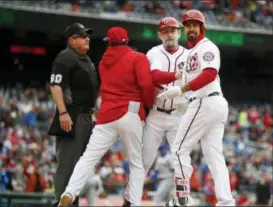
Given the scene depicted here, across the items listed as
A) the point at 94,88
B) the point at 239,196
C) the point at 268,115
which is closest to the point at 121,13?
the point at 268,115

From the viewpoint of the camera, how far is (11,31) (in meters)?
24.5

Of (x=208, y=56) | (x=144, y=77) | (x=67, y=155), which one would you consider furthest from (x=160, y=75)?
(x=67, y=155)

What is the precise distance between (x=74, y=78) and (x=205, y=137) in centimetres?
136

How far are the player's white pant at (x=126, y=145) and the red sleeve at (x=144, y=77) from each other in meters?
0.23

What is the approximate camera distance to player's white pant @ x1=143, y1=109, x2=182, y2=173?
664 cm

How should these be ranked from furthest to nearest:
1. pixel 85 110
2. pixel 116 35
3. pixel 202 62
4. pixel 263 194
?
pixel 263 194, pixel 85 110, pixel 116 35, pixel 202 62

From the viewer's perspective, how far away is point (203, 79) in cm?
588

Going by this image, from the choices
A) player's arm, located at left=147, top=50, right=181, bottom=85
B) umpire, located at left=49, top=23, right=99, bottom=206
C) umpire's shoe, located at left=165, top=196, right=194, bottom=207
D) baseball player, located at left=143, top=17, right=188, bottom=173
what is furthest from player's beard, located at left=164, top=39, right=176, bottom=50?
umpire's shoe, located at left=165, top=196, right=194, bottom=207

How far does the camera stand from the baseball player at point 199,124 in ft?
19.9

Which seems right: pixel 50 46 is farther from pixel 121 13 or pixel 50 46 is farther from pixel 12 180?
pixel 12 180

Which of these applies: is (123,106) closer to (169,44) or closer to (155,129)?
(155,129)

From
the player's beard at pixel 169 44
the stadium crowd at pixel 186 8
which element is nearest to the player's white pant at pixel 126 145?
the player's beard at pixel 169 44

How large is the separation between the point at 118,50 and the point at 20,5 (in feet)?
47.4

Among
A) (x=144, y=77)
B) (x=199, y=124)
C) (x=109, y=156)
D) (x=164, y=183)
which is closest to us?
(x=199, y=124)
